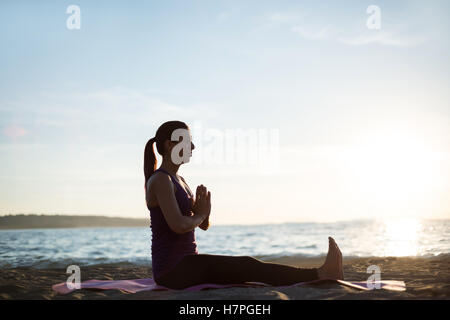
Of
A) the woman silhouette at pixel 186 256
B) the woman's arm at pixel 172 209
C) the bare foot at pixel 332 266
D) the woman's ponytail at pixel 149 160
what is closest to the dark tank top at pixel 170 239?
the woman silhouette at pixel 186 256

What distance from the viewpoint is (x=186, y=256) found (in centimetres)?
409

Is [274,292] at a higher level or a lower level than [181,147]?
lower

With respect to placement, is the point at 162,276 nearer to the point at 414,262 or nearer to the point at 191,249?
the point at 191,249

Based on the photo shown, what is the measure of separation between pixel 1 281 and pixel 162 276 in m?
2.67

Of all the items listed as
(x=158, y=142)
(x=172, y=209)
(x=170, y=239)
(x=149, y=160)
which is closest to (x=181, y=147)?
(x=158, y=142)

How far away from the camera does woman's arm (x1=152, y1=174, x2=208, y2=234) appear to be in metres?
3.93

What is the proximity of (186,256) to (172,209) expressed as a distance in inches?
18.6

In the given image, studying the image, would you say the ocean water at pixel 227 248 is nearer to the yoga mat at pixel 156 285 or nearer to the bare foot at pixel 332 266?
the yoga mat at pixel 156 285

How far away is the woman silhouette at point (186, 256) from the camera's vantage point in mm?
4070

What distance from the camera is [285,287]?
13.5ft

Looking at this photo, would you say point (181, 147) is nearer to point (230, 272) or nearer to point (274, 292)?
point (230, 272)

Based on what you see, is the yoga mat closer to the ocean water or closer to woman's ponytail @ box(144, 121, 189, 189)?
woman's ponytail @ box(144, 121, 189, 189)

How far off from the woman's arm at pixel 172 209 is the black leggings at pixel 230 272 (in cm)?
34
